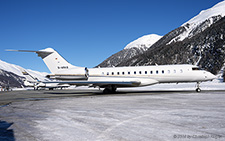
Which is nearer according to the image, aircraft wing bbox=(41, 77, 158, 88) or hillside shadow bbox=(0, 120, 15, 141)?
hillside shadow bbox=(0, 120, 15, 141)

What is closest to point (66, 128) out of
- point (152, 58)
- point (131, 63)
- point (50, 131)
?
point (50, 131)

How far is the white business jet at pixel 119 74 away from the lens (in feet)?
70.2

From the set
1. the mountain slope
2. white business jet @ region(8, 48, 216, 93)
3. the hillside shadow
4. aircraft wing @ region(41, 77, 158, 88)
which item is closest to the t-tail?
white business jet @ region(8, 48, 216, 93)

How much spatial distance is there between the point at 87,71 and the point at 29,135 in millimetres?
19107

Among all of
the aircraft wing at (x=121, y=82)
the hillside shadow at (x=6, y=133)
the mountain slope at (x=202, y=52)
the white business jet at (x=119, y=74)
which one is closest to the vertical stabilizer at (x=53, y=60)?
the white business jet at (x=119, y=74)

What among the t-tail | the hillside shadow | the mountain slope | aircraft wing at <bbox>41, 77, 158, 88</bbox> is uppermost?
the mountain slope

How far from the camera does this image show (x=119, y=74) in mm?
23109

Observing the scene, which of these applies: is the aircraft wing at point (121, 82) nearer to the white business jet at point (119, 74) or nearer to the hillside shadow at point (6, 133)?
the white business jet at point (119, 74)

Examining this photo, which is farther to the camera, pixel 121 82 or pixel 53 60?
pixel 53 60

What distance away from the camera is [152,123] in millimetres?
5703

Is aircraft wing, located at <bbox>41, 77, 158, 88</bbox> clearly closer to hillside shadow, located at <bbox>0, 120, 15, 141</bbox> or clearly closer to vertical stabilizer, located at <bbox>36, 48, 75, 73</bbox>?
vertical stabilizer, located at <bbox>36, 48, 75, 73</bbox>

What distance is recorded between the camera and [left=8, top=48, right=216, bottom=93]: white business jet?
21.4m

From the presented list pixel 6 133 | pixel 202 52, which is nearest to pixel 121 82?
pixel 6 133

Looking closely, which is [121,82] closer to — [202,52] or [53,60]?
[53,60]
